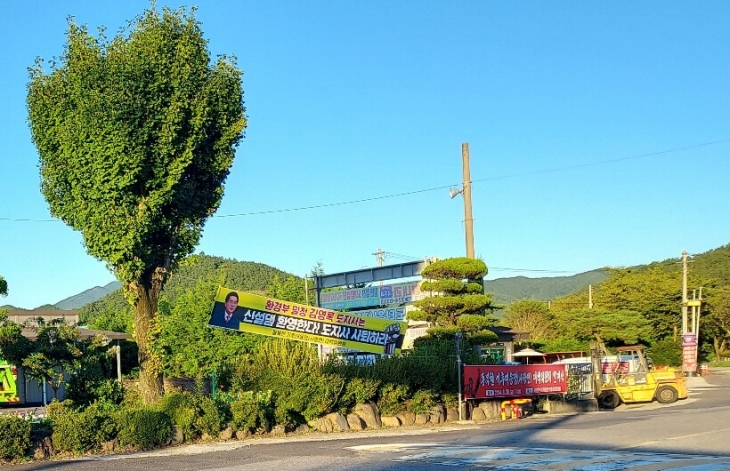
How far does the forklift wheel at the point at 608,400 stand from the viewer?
3372 cm

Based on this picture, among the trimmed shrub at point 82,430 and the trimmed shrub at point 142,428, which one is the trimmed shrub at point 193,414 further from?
the trimmed shrub at point 82,430

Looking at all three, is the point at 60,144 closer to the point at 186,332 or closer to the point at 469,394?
the point at 469,394

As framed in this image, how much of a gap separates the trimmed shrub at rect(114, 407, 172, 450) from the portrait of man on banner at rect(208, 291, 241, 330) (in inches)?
207

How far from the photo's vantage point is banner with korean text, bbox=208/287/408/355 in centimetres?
2494

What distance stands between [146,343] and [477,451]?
9668mm

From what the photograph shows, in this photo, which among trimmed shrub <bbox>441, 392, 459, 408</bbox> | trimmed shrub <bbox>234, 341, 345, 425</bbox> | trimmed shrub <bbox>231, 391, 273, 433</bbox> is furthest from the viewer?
trimmed shrub <bbox>441, 392, 459, 408</bbox>

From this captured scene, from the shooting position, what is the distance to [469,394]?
26719 mm

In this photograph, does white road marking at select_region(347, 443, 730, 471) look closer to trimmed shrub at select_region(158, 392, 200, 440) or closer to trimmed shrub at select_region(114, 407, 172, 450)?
trimmed shrub at select_region(158, 392, 200, 440)

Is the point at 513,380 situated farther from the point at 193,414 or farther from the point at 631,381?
the point at 193,414

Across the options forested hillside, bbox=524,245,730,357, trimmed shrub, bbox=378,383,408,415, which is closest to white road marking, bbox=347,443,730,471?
trimmed shrub, bbox=378,383,408,415

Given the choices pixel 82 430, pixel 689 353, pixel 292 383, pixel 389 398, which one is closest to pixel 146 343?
pixel 292 383

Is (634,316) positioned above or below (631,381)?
above

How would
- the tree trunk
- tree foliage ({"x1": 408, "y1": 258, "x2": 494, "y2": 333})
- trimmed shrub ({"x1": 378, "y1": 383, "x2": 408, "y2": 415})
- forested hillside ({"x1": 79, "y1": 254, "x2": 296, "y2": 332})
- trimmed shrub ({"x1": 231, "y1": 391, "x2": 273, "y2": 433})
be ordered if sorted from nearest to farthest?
trimmed shrub ({"x1": 231, "y1": 391, "x2": 273, "y2": 433})
the tree trunk
trimmed shrub ({"x1": 378, "y1": 383, "x2": 408, "y2": 415})
tree foliage ({"x1": 408, "y1": 258, "x2": 494, "y2": 333})
forested hillside ({"x1": 79, "y1": 254, "x2": 296, "y2": 332})

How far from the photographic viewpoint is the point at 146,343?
73.7 feet
